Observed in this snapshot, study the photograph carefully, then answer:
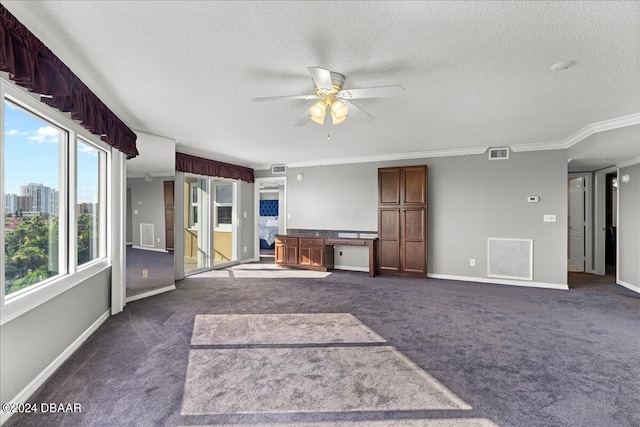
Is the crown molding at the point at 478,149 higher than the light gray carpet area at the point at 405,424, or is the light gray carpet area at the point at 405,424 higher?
the crown molding at the point at 478,149

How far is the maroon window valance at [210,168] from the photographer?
555 centimetres

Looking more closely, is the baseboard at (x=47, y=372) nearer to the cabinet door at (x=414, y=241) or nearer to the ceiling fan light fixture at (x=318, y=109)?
the ceiling fan light fixture at (x=318, y=109)

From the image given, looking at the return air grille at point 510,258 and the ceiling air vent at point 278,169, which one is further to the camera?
the ceiling air vent at point 278,169

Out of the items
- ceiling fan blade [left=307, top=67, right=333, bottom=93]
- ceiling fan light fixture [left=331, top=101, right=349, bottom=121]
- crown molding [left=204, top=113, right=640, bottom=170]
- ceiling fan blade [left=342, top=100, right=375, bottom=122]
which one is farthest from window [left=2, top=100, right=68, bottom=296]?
crown molding [left=204, top=113, right=640, bottom=170]

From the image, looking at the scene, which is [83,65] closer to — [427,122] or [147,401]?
[147,401]

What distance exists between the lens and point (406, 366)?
2490 millimetres

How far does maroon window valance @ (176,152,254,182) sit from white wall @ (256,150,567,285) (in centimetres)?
209

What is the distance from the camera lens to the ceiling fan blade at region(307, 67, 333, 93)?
2129 millimetres

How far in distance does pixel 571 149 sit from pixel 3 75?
6.45 metres

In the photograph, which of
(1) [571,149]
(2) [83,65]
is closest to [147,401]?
(2) [83,65]

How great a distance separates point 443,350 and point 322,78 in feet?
8.20

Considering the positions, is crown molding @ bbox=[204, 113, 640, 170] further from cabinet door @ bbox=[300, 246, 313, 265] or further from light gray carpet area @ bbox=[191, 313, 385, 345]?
light gray carpet area @ bbox=[191, 313, 385, 345]

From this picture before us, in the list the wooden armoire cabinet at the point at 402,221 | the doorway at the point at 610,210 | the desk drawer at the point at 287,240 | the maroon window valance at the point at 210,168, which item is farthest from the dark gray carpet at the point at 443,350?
the maroon window valance at the point at 210,168

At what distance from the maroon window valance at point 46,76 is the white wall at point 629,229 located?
23.6 ft
